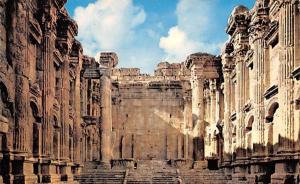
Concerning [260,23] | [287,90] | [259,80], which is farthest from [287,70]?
[260,23]

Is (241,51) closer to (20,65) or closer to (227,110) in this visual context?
(227,110)

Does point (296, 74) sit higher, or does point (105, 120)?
point (296, 74)

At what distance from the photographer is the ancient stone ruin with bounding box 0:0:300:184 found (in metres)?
16.9

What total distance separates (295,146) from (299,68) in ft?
9.42

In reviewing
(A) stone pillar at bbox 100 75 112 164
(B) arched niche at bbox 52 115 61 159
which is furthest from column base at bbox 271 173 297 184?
(A) stone pillar at bbox 100 75 112 164

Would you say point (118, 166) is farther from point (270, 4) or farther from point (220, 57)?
point (270, 4)

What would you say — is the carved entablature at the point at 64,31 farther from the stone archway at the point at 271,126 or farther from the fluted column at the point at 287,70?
the fluted column at the point at 287,70

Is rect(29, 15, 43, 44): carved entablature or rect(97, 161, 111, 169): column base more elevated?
rect(29, 15, 43, 44): carved entablature

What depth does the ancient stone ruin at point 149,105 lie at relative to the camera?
16.9m

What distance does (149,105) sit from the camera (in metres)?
46.3

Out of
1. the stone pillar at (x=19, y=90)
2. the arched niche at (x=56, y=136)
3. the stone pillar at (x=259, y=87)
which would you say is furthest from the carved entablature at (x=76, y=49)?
the stone pillar at (x=19, y=90)

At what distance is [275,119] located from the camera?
2086 centimetres

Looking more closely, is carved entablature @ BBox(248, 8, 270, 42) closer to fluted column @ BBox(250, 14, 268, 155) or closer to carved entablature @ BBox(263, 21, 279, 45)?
fluted column @ BBox(250, 14, 268, 155)

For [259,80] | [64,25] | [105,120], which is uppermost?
[64,25]
